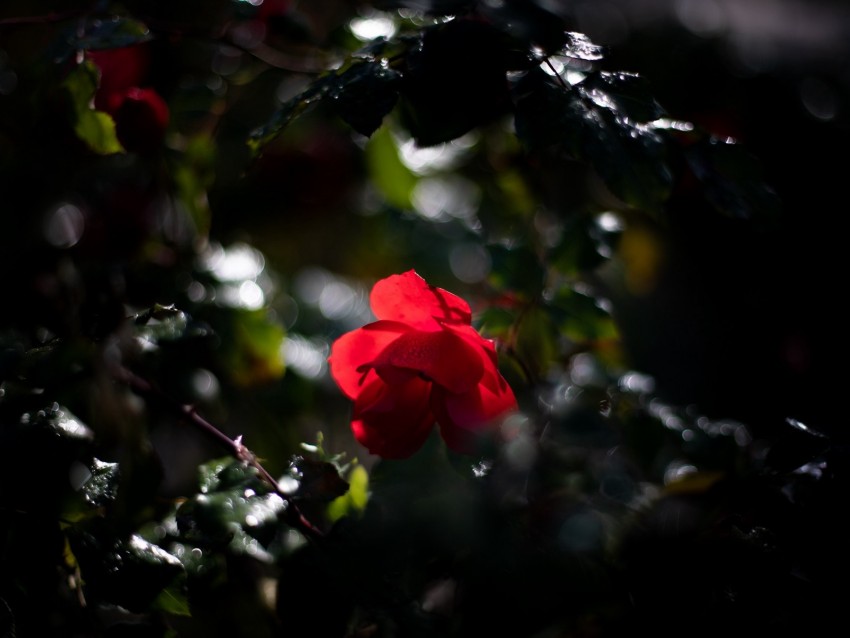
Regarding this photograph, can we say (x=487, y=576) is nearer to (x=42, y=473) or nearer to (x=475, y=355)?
(x=475, y=355)

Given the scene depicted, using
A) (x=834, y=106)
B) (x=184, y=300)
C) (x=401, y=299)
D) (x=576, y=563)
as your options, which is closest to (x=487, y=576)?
(x=576, y=563)

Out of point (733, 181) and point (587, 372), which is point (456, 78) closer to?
point (733, 181)

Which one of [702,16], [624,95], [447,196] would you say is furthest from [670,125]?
[702,16]

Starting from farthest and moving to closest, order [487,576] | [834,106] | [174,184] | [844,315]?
[834,106], [844,315], [174,184], [487,576]

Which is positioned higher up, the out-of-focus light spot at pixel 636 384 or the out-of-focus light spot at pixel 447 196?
the out-of-focus light spot at pixel 636 384

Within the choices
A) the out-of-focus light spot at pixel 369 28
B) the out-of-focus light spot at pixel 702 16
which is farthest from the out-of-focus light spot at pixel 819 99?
the out-of-focus light spot at pixel 369 28

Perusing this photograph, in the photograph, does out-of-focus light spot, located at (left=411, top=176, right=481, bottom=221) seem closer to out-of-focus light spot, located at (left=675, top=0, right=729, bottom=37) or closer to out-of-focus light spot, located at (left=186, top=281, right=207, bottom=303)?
out-of-focus light spot, located at (left=186, top=281, right=207, bottom=303)

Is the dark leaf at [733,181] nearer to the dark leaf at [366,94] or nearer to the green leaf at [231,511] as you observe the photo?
the dark leaf at [366,94]
